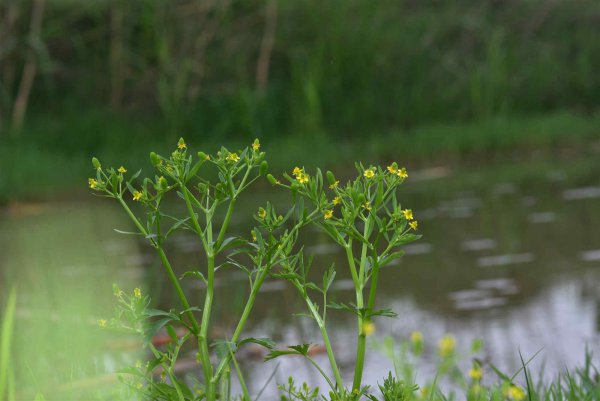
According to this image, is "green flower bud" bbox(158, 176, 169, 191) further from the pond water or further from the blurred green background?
the blurred green background

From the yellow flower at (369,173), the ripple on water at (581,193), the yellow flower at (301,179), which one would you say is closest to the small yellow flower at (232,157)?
the yellow flower at (301,179)

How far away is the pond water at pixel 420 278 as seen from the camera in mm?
4379

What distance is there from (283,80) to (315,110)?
39.5 inches

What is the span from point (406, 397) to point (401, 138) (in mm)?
8576

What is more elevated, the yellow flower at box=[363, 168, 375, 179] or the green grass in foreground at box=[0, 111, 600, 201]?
the green grass in foreground at box=[0, 111, 600, 201]

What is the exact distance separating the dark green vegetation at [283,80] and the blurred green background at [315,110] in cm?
2

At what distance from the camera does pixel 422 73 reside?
1219cm

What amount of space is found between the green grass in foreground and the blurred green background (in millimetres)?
19

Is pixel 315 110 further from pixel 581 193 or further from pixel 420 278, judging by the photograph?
pixel 420 278

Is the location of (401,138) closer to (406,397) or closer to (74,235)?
(74,235)

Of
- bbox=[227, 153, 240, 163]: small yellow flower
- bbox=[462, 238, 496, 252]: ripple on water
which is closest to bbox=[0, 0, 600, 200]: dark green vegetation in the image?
bbox=[462, 238, 496, 252]: ripple on water

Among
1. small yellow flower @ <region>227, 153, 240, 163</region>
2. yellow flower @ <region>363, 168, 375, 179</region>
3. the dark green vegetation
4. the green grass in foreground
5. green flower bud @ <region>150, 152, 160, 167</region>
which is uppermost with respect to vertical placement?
the dark green vegetation

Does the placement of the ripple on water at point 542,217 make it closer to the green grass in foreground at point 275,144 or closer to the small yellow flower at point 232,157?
the green grass in foreground at point 275,144

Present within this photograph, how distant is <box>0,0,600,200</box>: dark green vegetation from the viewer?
37.2 feet
